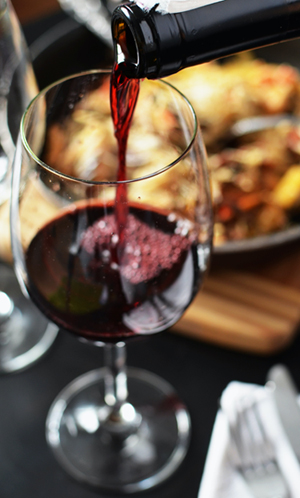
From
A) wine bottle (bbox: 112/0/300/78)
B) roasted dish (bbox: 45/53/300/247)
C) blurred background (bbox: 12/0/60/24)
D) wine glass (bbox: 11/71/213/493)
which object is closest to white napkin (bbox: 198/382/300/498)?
wine glass (bbox: 11/71/213/493)

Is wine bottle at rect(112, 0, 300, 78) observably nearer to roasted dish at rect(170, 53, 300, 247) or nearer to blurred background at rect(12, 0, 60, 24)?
roasted dish at rect(170, 53, 300, 247)

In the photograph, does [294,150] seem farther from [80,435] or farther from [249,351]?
[80,435]

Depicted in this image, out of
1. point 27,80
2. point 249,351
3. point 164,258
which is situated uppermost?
point 27,80

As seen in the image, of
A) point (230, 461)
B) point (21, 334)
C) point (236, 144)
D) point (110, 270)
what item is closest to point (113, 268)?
point (110, 270)

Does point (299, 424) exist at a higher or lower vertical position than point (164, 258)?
lower

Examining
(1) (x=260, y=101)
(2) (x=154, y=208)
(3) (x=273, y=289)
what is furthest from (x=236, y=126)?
(2) (x=154, y=208)

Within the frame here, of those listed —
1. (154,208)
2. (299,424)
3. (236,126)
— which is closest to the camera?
(154,208)
